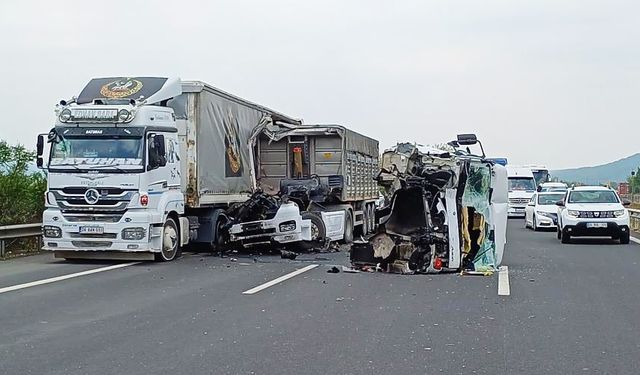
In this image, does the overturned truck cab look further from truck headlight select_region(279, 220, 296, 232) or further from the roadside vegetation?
the roadside vegetation

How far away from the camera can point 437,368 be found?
307 inches

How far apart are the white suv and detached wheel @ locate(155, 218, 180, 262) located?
11047 mm

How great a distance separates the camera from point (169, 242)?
59.9ft

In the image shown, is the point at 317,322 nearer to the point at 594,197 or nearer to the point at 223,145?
the point at 223,145

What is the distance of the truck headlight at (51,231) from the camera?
17375 millimetres

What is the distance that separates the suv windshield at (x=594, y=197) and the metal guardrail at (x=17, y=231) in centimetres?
1412

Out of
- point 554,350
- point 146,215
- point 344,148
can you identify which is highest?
point 344,148

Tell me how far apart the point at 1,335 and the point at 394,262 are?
26.8 ft

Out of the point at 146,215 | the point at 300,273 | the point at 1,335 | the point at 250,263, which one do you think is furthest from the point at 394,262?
the point at 1,335

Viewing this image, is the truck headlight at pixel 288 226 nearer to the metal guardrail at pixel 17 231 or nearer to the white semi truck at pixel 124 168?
the white semi truck at pixel 124 168

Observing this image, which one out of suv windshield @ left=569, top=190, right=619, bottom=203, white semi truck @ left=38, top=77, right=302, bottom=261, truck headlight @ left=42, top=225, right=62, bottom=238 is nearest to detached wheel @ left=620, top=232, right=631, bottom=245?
suv windshield @ left=569, top=190, right=619, bottom=203

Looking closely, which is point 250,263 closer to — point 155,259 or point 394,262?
point 155,259

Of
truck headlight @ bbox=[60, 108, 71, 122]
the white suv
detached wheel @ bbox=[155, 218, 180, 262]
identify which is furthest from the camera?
the white suv

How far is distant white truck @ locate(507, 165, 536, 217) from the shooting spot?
1758 inches
